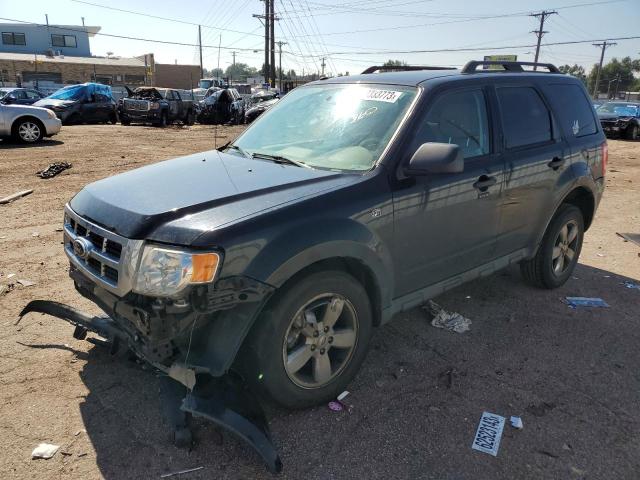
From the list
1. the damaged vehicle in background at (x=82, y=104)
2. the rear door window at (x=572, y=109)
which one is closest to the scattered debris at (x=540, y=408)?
the rear door window at (x=572, y=109)

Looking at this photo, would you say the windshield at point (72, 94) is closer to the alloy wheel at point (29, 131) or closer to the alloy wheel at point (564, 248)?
the alloy wheel at point (29, 131)

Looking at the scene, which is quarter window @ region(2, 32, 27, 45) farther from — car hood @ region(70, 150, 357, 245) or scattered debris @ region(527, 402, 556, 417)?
scattered debris @ region(527, 402, 556, 417)

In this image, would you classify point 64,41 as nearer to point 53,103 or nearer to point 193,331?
point 53,103

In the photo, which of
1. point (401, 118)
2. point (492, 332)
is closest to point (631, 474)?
point (492, 332)

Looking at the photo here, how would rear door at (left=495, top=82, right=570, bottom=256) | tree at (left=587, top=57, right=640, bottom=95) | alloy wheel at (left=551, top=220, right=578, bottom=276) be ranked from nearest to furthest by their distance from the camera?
rear door at (left=495, top=82, right=570, bottom=256)
alloy wheel at (left=551, top=220, right=578, bottom=276)
tree at (left=587, top=57, right=640, bottom=95)

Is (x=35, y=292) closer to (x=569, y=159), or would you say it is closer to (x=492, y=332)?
(x=492, y=332)

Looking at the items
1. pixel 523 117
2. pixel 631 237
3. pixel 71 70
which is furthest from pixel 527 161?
pixel 71 70

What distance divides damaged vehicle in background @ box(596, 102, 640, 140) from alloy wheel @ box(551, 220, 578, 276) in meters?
19.6

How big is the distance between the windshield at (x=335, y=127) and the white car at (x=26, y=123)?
11807 millimetres

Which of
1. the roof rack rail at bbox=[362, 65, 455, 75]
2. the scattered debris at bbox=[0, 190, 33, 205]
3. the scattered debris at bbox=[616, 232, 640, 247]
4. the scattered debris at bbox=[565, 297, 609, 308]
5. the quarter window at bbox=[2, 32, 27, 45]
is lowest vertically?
the scattered debris at bbox=[616, 232, 640, 247]

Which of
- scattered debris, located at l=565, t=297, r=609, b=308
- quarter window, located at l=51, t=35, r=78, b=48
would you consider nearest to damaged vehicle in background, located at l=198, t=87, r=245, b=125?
scattered debris, located at l=565, t=297, r=609, b=308

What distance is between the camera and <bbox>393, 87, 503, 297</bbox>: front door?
3.19m

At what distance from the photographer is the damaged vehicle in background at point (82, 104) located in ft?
68.5

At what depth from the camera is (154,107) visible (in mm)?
22312
